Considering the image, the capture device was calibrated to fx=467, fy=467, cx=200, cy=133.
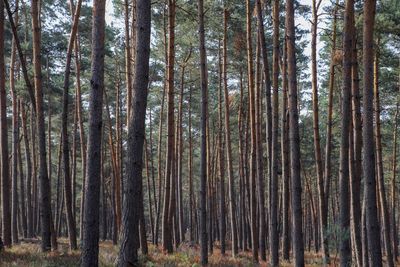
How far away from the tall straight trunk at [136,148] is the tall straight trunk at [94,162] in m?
0.49

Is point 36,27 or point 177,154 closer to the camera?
point 36,27

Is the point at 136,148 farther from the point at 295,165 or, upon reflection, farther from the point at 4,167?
the point at 4,167

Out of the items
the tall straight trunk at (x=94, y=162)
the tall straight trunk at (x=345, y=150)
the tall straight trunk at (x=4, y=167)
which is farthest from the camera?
the tall straight trunk at (x=4, y=167)

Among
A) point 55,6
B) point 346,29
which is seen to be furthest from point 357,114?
point 55,6

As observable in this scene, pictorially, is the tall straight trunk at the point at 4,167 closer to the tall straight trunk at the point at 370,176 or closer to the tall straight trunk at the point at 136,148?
the tall straight trunk at the point at 136,148

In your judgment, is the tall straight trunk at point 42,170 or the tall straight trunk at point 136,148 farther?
the tall straight trunk at point 42,170

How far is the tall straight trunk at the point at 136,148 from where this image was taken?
6898 millimetres

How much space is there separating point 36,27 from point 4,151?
3218 mm

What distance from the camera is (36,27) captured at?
11828mm

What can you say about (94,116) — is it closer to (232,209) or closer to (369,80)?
(369,80)

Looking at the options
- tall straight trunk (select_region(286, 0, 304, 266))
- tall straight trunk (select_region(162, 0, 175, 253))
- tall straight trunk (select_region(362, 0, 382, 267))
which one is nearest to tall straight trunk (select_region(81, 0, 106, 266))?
tall straight trunk (select_region(286, 0, 304, 266))

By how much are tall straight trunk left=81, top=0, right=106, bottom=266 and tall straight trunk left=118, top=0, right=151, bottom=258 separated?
490 millimetres

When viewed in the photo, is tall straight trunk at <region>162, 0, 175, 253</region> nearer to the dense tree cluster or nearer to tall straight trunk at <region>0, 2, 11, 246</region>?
the dense tree cluster

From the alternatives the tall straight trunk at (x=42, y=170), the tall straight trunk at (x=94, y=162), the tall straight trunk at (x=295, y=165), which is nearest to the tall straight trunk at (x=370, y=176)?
the tall straight trunk at (x=295, y=165)
